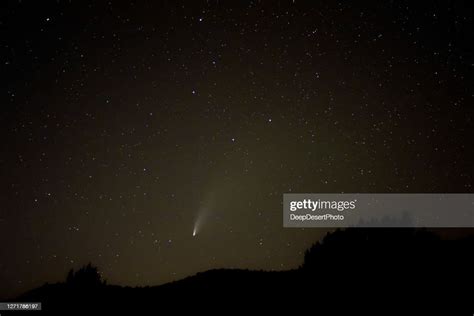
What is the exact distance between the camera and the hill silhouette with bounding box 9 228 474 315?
16.8 m

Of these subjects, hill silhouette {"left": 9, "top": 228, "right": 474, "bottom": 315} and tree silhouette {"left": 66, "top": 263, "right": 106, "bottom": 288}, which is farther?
tree silhouette {"left": 66, "top": 263, "right": 106, "bottom": 288}

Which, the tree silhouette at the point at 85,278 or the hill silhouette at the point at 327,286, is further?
the tree silhouette at the point at 85,278

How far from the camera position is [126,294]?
21.2m

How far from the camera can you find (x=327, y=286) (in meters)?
18.4

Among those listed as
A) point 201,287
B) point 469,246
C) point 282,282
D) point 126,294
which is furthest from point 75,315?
point 469,246

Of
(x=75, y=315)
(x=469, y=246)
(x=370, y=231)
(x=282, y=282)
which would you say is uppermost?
(x=370, y=231)

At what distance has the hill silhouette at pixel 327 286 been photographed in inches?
663

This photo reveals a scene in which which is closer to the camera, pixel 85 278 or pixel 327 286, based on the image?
pixel 327 286

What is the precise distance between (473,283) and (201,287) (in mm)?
12474

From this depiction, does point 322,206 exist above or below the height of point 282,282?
above

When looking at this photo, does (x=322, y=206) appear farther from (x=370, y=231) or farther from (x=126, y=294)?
(x=126, y=294)

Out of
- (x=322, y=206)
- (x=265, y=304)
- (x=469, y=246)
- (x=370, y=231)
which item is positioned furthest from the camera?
(x=370, y=231)

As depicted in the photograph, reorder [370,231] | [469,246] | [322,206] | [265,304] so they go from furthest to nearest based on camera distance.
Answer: [370,231] < [469,246] < [265,304] < [322,206]

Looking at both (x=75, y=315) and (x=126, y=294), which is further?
(x=126, y=294)
